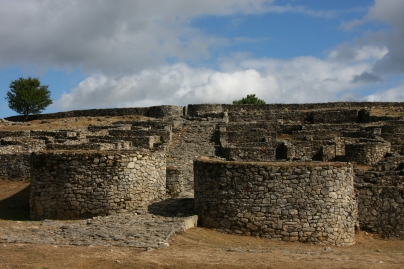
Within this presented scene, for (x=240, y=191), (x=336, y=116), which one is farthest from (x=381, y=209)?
(x=336, y=116)

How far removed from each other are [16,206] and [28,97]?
48.6 metres

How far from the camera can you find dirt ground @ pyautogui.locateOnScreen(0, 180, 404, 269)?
10500 millimetres

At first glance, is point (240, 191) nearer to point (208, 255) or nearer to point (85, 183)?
point (208, 255)

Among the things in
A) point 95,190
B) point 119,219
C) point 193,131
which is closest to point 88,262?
point 119,219

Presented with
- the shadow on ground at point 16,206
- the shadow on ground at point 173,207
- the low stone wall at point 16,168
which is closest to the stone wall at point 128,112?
the low stone wall at point 16,168

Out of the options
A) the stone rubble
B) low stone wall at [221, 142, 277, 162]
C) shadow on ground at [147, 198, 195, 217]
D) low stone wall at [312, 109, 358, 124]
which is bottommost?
the stone rubble

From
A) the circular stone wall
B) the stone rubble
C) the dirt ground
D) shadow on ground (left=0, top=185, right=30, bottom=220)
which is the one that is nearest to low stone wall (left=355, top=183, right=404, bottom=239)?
the dirt ground

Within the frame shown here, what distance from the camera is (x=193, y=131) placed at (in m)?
34.3

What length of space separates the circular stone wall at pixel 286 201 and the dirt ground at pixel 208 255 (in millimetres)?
386

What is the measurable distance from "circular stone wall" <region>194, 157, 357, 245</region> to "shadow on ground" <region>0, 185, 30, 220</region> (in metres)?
7.29

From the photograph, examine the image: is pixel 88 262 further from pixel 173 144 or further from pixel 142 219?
pixel 173 144

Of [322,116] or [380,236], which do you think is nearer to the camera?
[380,236]

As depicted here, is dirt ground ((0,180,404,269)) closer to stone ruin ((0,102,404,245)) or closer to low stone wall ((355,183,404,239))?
stone ruin ((0,102,404,245))

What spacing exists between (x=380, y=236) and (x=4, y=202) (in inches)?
544
